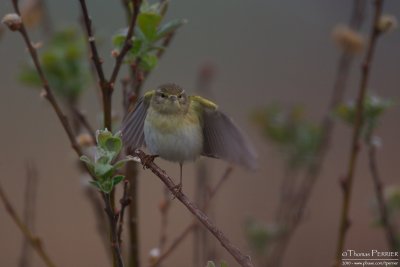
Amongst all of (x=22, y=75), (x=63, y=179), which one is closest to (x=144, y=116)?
(x=22, y=75)

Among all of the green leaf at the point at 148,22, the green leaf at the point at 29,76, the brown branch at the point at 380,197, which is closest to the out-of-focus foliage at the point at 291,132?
the brown branch at the point at 380,197

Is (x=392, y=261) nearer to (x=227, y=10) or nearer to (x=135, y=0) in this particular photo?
(x=135, y=0)

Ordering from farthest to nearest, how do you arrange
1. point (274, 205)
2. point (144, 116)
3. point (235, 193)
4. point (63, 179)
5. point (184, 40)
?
point (184, 40)
point (63, 179)
point (235, 193)
point (274, 205)
point (144, 116)

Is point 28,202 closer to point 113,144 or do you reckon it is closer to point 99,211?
point 99,211

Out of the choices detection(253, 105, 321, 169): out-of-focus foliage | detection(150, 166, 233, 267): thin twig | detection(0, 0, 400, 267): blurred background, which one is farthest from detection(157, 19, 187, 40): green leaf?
detection(253, 105, 321, 169): out-of-focus foliage

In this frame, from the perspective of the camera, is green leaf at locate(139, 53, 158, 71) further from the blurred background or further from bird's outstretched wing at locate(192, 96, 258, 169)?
the blurred background

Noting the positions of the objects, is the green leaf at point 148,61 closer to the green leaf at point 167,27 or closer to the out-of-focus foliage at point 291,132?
the green leaf at point 167,27
